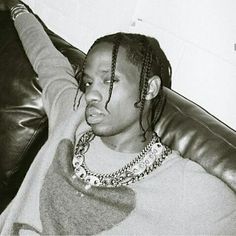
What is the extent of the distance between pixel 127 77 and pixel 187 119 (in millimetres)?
262

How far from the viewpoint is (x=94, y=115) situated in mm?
1181

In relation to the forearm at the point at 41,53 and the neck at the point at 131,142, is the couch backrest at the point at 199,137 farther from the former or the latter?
the forearm at the point at 41,53

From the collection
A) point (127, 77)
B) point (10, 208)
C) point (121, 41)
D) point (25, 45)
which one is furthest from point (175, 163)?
point (25, 45)

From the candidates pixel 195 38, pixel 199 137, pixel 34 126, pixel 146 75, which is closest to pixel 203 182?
pixel 199 137

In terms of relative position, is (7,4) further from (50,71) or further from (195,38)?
(195,38)

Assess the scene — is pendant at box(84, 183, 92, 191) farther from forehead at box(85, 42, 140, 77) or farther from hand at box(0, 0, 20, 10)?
hand at box(0, 0, 20, 10)

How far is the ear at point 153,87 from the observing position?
1.21 m

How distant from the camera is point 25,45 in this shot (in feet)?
5.17

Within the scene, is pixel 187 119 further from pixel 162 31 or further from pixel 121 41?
pixel 162 31

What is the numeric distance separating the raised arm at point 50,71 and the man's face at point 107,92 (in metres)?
0.23

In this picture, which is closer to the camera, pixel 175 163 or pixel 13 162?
pixel 175 163

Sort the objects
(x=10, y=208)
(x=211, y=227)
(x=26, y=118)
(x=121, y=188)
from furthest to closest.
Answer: (x=26, y=118) → (x=10, y=208) → (x=121, y=188) → (x=211, y=227)

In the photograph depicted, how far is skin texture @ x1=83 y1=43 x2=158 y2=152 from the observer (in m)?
1.17

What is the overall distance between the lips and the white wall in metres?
0.50
